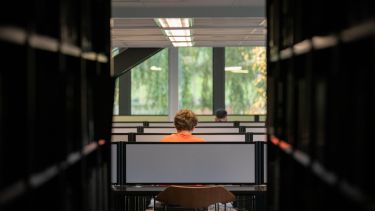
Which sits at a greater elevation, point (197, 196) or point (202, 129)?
point (202, 129)

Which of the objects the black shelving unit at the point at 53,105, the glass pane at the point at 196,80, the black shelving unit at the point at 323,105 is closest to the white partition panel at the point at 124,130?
the black shelving unit at the point at 53,105

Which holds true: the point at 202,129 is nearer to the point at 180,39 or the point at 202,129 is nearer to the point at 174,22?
the point at 174,22

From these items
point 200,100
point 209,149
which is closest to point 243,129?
point 209,149

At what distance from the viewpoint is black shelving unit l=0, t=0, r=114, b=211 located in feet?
5.30

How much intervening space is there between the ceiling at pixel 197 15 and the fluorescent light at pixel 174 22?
8cm

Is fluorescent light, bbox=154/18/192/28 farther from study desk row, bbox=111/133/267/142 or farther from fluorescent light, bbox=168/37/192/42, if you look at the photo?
study desk row, bbox=111/133/267/142

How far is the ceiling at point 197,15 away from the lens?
7660 millimetres

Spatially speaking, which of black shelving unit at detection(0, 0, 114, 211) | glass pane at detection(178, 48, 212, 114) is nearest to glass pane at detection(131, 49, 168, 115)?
glass pane at detection(178, 48, 212, 114)

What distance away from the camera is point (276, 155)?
9.55 feet

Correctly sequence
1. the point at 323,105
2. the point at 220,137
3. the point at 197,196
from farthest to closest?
1. the point at 220,137
2. the point at 197,196
3. the point at 323,105

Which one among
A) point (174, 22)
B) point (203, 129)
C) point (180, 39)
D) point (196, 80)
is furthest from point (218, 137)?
point (196, 80)

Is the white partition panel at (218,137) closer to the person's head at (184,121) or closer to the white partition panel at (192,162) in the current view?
the person's head at (184,121)

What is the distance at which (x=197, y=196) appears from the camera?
414 cm

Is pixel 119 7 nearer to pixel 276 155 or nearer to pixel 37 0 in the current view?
pixel 276 155
